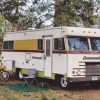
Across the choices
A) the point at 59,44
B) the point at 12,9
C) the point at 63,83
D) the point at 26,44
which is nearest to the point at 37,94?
the point at 63,83

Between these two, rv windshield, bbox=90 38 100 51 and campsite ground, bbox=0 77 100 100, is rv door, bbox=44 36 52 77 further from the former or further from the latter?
rv windshield, bbox=90 38 100 51

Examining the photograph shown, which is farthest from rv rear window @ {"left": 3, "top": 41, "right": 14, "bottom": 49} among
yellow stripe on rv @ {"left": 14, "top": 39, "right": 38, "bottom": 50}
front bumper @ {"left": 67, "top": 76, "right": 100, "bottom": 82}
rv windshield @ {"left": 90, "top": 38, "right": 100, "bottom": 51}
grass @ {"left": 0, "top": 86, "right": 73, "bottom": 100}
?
front bumper @ {"left": 67, "top": 76, "right": 100, "bottom": 82}

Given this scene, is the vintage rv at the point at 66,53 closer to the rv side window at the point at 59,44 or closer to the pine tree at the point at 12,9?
the rv side window at the point at 59,44

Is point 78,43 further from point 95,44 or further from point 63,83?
point 63,83

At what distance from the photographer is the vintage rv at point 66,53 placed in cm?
1449

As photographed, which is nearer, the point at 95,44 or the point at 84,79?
the point at 84,79

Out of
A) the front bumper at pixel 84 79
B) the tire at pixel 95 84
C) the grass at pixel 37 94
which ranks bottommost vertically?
the grass at pixel 37 94

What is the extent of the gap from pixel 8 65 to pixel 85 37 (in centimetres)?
598

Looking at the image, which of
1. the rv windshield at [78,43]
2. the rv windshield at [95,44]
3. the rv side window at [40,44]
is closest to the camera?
the rv windshield at [78,43]

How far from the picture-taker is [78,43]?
14914mm

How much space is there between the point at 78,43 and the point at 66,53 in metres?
0.81

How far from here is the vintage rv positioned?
14492 mm

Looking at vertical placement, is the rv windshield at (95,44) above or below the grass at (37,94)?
above

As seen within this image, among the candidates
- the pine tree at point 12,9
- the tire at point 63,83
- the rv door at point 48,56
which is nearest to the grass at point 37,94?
the tire at point 63,83
